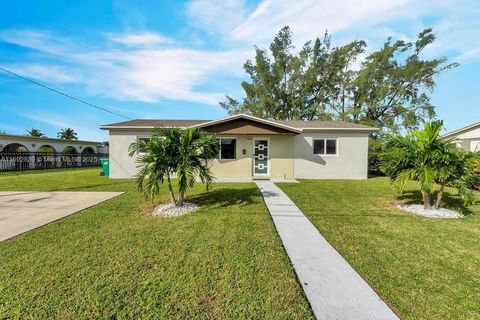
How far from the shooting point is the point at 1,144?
22.7 metres

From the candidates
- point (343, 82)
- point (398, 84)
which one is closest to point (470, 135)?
point (398, 84)

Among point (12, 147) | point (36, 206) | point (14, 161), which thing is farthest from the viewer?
point (12, 147)

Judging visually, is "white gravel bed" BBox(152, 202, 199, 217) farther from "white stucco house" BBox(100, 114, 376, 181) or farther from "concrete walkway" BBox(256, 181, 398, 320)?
"white stucco house" BBox(100, 114, 376, 181)

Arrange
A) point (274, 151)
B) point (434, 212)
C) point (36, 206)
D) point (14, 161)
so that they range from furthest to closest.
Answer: point (14, 161) < point (274, 151) < point (36, 206) < point (434, 212)

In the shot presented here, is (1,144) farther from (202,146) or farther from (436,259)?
(436,259)

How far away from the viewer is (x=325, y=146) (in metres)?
13.5

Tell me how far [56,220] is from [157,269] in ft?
13.0

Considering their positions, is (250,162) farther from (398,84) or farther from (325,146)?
(398,84)

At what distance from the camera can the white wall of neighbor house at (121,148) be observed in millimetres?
13328

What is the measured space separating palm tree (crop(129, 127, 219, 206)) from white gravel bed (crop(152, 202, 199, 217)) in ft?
1.52

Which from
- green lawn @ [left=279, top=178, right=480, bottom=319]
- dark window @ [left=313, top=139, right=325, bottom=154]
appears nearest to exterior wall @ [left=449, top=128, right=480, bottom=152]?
dark window @ [left=313, top=139, right=325, bottom=154]

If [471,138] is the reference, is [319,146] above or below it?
below

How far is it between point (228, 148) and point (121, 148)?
6.29 meters

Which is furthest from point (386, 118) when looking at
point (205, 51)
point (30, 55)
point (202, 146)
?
point (30, 55)
